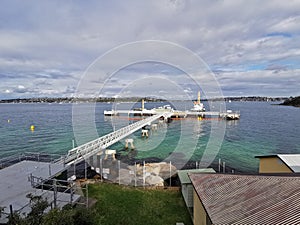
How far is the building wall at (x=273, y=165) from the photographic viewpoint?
38.7 feet

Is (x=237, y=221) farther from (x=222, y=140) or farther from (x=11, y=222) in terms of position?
(x=222, y=140)

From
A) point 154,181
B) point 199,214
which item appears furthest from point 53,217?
point 154,181

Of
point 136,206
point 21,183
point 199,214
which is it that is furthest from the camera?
point 136,206

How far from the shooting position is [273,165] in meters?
12.7

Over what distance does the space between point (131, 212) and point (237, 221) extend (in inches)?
232

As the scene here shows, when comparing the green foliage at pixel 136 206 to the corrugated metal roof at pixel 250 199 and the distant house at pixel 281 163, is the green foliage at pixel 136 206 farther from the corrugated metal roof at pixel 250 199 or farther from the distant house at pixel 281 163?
the distant house at pixel 281 163

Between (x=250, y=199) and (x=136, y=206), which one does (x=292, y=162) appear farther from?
(x=136, y=206)

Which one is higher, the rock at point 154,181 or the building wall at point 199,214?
the building wall at point 199,214

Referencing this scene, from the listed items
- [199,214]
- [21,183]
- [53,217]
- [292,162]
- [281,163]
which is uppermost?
[53,217]

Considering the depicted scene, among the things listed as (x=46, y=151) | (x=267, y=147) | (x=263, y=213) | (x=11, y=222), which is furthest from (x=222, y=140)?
(x=11, y=222)

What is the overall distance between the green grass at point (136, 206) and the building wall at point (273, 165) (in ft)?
20.1

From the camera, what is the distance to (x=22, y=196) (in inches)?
334

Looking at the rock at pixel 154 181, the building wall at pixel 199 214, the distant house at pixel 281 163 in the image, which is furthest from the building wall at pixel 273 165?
the rock at pixel 154 181

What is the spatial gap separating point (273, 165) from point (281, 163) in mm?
758
